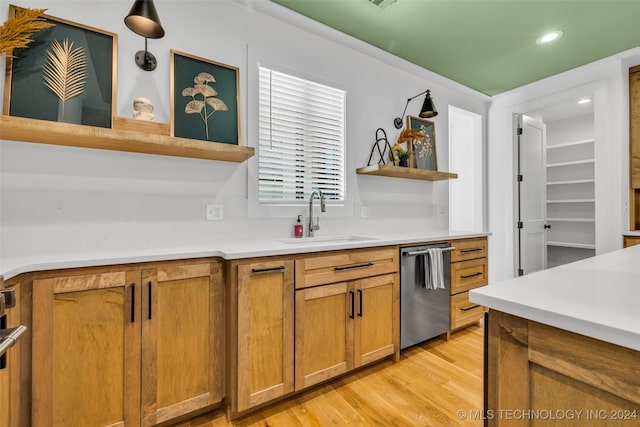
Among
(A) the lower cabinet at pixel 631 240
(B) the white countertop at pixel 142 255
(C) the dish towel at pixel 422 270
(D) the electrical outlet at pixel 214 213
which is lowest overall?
(C) the dish towel at pixel 422 270

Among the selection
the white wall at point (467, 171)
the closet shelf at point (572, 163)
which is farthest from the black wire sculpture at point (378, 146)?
the closet shelf at point (572, 163)

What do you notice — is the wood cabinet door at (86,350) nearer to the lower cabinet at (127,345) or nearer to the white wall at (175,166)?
the lower cabinet at (127,345)

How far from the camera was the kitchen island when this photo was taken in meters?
0.54

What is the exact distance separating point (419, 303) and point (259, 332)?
4.47 ft

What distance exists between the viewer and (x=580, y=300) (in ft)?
2.22

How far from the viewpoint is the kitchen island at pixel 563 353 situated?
0.54 m

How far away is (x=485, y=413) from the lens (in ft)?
2.48

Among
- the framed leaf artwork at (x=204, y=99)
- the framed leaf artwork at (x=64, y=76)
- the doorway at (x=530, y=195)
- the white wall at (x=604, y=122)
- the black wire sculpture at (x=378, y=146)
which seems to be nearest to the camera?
the framed leaf artwork at (x=64, y=76)

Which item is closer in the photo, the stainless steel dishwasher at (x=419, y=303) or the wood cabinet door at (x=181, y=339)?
the wood cabinet door at (x=181, y=339)

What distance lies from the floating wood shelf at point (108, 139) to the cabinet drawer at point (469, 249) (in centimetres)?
197

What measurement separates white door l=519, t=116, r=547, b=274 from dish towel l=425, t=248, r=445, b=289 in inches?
86.9

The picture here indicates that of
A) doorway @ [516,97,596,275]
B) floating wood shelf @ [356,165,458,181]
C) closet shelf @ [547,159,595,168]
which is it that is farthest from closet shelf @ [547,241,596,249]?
floating wood shelf @ [356,165,458,181]

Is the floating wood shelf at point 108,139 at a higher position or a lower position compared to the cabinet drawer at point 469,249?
higher

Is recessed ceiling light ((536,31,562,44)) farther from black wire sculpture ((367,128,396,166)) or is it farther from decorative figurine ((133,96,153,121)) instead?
decorative figurine ((133,96,153,121))
